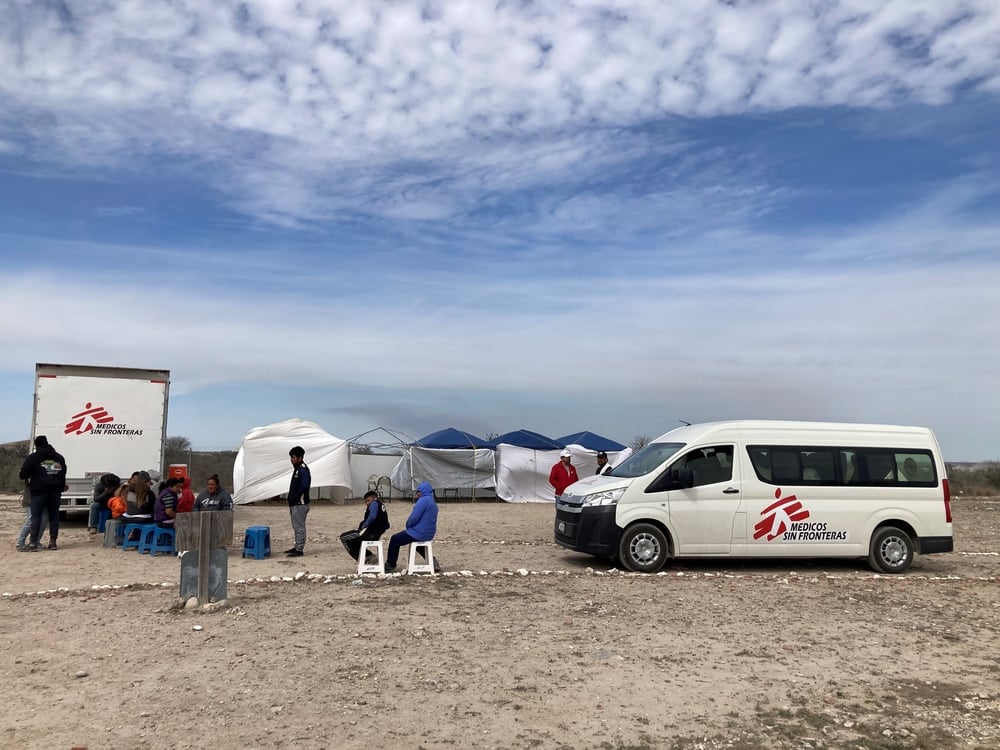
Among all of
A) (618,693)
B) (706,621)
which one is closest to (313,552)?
(706,621)

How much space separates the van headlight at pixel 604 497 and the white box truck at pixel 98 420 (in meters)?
9.50

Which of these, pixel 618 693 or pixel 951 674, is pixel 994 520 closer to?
pixel 951 674

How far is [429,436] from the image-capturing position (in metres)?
29.6

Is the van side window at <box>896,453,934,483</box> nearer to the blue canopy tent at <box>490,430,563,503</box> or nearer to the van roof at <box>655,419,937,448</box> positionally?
the van roof at <box>655,419,937,448</box>

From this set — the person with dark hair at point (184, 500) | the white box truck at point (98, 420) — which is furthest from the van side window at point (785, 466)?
the white box truck at point (98, 420)

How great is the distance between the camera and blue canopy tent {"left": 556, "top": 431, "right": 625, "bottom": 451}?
100ft

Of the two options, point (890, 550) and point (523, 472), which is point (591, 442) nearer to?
point (523, 472)

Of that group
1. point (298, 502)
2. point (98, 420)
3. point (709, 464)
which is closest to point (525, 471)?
point (98, 420)

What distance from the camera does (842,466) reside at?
11227mm

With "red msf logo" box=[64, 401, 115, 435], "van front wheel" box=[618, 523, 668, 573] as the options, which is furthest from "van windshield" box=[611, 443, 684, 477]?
"red msf logo" box=[64, 401, 115, 435]

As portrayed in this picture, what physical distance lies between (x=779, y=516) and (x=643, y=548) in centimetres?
194

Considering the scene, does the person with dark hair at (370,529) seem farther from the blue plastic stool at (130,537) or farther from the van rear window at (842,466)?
the van rear window at (842,466)

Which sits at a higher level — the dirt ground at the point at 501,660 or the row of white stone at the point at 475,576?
the row of white stone at the point at 475,576

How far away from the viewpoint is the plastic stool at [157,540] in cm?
1224
